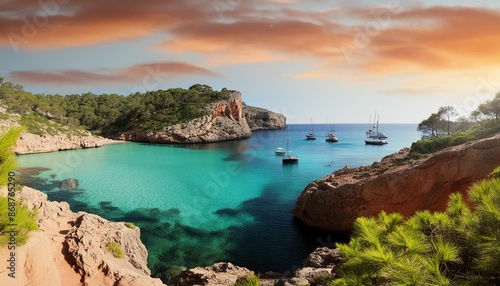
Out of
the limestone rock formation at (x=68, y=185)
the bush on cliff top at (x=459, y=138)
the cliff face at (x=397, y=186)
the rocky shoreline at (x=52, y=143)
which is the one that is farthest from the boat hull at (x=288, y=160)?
the rocky shoreline at (x=52, y=143)

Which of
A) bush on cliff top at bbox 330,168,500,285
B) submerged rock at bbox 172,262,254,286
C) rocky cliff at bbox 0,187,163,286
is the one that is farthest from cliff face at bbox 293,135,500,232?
rocky cliff at bbox 0,187,163,286

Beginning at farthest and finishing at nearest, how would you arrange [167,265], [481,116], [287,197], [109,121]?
[109,121] < [481,116] < [287,197] < [167,265]

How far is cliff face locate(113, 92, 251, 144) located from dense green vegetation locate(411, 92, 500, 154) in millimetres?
49839

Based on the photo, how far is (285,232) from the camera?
2012 cm

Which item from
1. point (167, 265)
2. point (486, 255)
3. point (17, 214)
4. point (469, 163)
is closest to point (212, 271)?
point (167, 265)

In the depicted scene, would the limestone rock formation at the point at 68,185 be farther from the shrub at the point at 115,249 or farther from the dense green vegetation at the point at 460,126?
the dense green vegetation at the point at 460,126

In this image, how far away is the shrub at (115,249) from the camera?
11078 millimetres

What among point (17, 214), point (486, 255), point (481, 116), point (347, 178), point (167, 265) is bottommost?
point (167, 265)

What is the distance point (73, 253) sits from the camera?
30.1ft

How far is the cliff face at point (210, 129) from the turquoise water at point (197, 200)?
22773 millimetres

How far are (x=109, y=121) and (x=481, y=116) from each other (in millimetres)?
87060

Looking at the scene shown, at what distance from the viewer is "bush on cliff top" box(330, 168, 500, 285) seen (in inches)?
146

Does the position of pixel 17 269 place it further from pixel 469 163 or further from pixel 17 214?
pixel 469 163

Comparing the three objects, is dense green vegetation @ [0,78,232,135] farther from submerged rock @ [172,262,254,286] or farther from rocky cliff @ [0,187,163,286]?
submerged rock @ [172,262,254,286]
